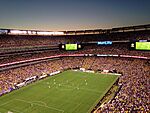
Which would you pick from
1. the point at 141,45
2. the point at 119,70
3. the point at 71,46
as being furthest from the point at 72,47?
the point at 141,45

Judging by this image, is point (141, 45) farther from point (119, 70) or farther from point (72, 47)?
point (72, 47)

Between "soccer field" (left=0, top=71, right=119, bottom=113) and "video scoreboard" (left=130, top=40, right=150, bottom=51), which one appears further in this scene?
"video scoreboard" (left=130, top=40, right=150, bottom=51)

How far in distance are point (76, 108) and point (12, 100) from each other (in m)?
12.2

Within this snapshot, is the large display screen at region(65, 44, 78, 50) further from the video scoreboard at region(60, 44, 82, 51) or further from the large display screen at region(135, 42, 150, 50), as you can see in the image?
the large display screen at region(135, 42, 150, 50)

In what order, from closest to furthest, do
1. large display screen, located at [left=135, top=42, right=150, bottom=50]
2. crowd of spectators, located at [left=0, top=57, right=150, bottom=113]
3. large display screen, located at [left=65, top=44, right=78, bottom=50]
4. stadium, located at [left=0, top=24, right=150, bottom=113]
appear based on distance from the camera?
crowd of spectators, located at [left=0, top=57, right=150, bottom=113] < stadium, located at [left=0, top=24, right=150, bottom=113] < large display screen, located at [left=135, top=42, right=150, bottom=50] < large display screen, located at [left=65, top=44, right=78, bottom=50]

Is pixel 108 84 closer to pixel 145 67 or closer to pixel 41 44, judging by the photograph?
pixel 145 67

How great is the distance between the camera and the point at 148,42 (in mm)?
49281

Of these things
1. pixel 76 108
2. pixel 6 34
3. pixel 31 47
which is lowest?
pixel 76 108

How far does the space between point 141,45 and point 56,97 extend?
33.4 metres

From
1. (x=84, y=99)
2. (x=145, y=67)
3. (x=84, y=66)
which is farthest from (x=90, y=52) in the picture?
(x=84, y=99)

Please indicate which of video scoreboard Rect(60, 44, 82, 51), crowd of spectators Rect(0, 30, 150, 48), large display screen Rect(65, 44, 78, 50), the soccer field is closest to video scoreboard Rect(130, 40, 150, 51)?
crowd of spectators Rect(0, 30, 150, 48)

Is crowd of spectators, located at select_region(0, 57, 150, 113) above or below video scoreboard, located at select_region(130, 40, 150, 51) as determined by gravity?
below

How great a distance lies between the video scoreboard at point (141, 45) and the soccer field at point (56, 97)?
1732 cm

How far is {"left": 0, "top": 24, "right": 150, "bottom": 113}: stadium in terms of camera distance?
26.2 m
